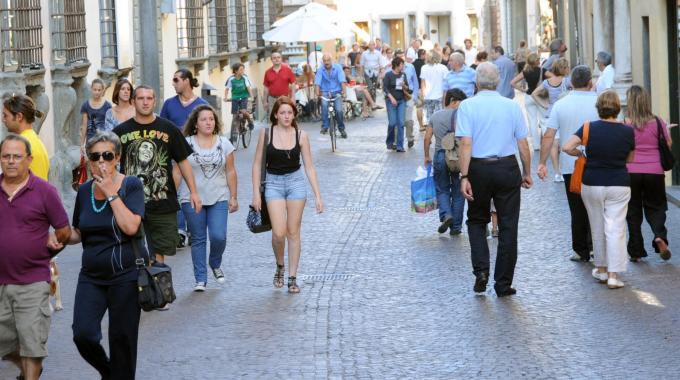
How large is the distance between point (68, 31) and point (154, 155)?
8.32 meters

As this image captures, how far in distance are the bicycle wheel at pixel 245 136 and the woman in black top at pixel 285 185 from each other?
15.8m

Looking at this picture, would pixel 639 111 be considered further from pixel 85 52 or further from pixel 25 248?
pixel 85 52

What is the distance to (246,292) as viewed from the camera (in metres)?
11.7

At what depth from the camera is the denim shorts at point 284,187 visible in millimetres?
11672

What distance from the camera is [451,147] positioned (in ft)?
47.1

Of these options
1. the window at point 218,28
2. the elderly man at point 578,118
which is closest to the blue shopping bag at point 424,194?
the elderly man at point 578,118

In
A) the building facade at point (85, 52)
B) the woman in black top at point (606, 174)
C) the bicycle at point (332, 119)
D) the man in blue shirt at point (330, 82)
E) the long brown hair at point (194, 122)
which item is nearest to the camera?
the woman in black top at point (606, 174)

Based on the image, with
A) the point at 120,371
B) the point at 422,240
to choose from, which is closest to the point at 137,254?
the point at 120,371

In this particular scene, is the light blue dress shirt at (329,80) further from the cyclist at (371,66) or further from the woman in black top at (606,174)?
the woman in black top at (606,174)

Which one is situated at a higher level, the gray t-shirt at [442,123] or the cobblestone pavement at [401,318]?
the gray t-shirt at [442,123]

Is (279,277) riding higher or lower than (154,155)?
lower

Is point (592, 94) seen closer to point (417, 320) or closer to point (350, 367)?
point (417, 320)

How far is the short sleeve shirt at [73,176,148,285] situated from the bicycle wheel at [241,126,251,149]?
65.3ft

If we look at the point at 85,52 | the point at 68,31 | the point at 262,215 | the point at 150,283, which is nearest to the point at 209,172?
the point at 262,215
